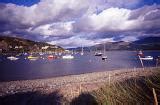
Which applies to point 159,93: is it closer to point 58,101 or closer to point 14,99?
point 58,101

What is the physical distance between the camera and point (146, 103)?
6.19m

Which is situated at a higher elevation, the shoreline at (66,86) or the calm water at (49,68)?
the shoreline at (66,86)

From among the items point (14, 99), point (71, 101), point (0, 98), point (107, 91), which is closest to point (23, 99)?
point (14, 99)

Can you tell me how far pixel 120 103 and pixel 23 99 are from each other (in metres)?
19.2

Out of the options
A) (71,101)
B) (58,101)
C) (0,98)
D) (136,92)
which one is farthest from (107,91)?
(0,98)

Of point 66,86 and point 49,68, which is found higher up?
point 66,86

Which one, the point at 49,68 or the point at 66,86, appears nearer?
the point at 66,86

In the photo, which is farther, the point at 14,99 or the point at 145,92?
the point at 14,99

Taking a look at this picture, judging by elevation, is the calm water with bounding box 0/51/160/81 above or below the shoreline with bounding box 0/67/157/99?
below

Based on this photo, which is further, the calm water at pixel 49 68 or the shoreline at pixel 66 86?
the calm water at pixel 49 68

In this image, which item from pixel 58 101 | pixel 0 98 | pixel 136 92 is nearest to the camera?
pixel 136 92

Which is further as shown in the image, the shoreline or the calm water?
the calm water

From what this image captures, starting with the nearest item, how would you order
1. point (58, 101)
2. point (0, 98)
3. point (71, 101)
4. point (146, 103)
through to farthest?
point (146, 103) → point (71, 101) → point (58, 101) → point (0, 98)

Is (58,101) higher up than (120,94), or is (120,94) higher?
(120,94)
